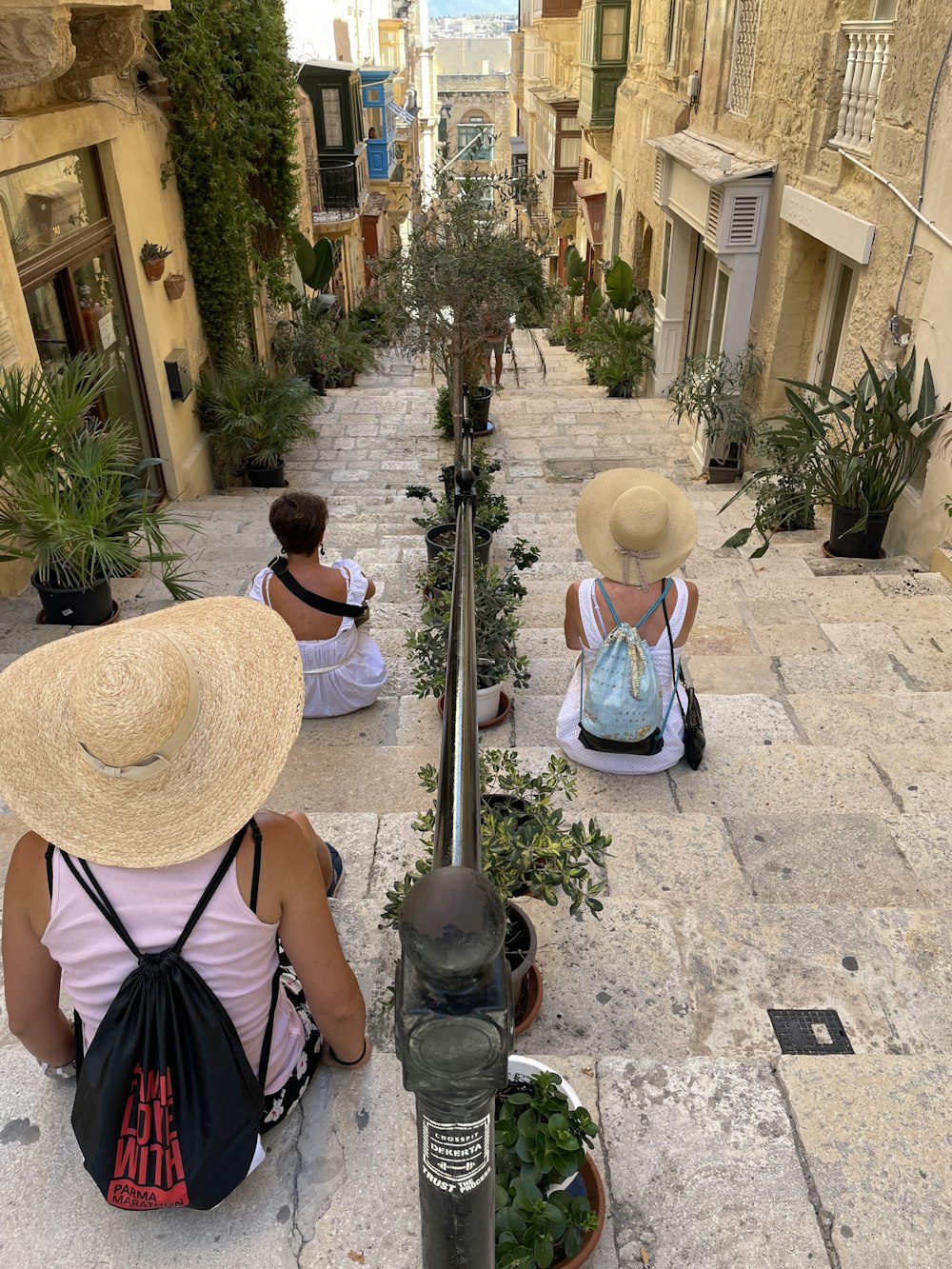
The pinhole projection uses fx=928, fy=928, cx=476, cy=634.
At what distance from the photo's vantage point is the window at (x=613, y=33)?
55.7 feet

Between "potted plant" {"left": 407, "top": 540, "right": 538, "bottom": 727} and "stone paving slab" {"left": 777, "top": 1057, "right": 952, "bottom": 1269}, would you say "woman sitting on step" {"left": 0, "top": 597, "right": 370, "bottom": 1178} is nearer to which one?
"stone paving slab" {"left": 777, "top": 1057, "right": 952, "bottom": 1269}

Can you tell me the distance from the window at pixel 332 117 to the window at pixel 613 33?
6.28m

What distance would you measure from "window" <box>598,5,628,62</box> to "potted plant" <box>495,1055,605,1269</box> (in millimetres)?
19639

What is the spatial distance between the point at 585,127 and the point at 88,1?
1662 cm

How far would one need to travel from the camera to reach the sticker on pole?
848 mm

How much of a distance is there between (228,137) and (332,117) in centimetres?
1353

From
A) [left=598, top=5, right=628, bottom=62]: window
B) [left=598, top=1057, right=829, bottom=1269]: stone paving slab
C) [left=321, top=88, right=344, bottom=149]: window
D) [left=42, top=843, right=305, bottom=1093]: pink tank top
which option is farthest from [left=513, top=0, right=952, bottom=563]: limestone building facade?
[left=321, top=88, right=344, bottom=149]: window

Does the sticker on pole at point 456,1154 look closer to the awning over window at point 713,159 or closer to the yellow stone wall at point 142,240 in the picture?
the yellow stone wall at point 142,240

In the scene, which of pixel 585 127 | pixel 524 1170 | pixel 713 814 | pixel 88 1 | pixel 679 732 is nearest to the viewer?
pixel 524 1170

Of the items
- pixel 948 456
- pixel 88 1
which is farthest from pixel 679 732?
pixel 88 1

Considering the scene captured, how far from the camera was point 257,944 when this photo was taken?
1699 mm

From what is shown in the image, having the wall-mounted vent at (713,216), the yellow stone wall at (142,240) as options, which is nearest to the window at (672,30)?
the wall-mounted vent at (713,216)

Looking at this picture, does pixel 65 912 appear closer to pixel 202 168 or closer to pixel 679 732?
pixel 679 732

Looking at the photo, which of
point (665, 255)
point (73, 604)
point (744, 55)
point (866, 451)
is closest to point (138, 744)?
point (73, 604)
